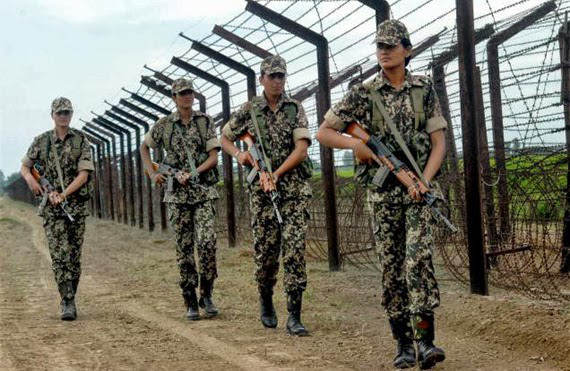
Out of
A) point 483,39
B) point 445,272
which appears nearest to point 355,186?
point 445,272

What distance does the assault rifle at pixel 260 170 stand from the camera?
17.6ft

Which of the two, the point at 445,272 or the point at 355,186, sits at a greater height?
the point at 355,186

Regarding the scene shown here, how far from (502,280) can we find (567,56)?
6.79 ft

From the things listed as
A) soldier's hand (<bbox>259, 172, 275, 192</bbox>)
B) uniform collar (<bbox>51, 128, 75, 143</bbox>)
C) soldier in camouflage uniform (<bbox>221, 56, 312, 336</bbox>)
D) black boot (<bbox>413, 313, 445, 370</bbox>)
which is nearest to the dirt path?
black boot (<bbox>413, 313, 445, 370</bbox>)

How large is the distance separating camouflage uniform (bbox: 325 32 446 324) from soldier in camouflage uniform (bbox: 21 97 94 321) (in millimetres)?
3052

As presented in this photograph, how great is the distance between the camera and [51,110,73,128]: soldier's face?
6699mm

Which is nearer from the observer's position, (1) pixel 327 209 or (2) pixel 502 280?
(2) pixel 502 280

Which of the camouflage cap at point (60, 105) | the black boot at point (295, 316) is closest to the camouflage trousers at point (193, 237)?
the black boot at point (295, 316)

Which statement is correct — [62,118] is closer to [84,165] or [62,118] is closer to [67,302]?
[84,165]

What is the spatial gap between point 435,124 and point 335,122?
1.88ft

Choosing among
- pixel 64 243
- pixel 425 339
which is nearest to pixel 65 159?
pixel 64 243

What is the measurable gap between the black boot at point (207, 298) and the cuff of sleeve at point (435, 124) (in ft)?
9.17

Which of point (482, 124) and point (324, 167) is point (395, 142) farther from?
point (324, 167)

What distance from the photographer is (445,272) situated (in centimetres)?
784
